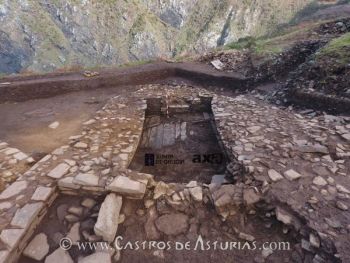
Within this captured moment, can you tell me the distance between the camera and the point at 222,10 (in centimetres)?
12975

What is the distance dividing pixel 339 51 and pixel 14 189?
28.4 feet

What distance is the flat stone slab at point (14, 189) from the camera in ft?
12.5

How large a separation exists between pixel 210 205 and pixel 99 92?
6817 mm

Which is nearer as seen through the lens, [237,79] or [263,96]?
[263,96]

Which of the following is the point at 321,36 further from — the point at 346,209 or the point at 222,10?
the point at 222,10

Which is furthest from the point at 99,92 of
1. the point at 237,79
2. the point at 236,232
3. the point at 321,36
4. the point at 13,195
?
the point at 321,36

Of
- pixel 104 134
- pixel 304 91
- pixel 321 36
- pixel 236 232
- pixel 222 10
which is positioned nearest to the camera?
pixel 236 232

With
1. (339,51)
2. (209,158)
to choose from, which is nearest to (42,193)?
(209,158)

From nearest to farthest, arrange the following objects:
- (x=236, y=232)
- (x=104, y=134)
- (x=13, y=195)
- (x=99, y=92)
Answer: (x=236, y=232), (x=13, y=195), (x=104, y=134), (x=99, y=92)

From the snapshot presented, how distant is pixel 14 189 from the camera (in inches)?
154

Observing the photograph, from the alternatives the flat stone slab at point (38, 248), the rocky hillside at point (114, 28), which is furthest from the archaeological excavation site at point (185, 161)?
the rocky hillside at point (114, 28)

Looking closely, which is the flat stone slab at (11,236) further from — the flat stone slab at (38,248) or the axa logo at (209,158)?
the axa logo at (209,158)

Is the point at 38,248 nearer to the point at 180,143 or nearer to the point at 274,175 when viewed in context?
the point at 274,175

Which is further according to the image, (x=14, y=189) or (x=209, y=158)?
(x=209, y=158)
